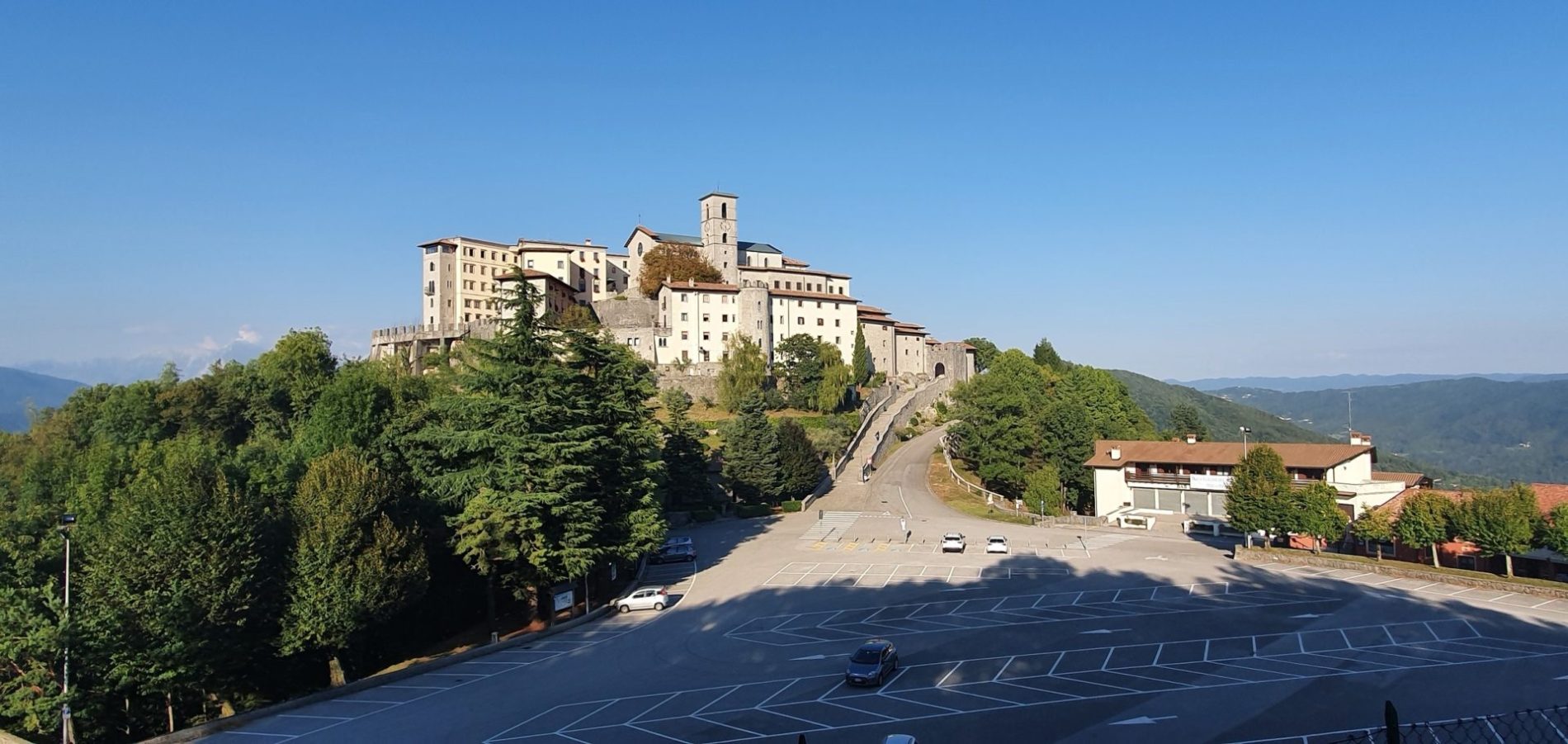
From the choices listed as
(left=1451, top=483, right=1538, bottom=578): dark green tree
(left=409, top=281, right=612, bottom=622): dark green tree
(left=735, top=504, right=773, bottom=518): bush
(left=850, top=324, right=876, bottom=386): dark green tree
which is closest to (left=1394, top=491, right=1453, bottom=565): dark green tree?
(left=1451, top=483, right=1538, bottom=578): dark green tree

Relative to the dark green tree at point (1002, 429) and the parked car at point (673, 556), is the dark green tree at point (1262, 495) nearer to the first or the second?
the dark green tree at point (1002, 429)

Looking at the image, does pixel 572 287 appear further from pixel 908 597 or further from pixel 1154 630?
pixel 1154 630

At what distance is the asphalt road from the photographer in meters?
21.1

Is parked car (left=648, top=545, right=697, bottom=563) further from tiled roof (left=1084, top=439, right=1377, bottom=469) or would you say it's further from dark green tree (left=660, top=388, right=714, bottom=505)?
tiled roof (left=1084, top=439, right=1377, bottom=469)

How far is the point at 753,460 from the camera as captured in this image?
206ft

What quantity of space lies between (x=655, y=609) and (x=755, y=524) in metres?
22.1

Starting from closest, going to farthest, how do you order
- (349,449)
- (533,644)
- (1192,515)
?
(533,644), (349,449), (1192,515)

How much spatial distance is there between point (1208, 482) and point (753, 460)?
2898 centimetres

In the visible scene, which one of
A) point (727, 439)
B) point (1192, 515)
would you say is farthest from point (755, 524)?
point (1192, 515)

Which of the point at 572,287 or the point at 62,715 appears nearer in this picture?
the point at 62,715

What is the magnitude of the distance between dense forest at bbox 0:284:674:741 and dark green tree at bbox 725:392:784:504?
1474 centimetres

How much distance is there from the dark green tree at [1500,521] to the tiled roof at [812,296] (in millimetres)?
71266

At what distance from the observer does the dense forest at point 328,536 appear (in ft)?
81.1

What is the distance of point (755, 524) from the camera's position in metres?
58.2
